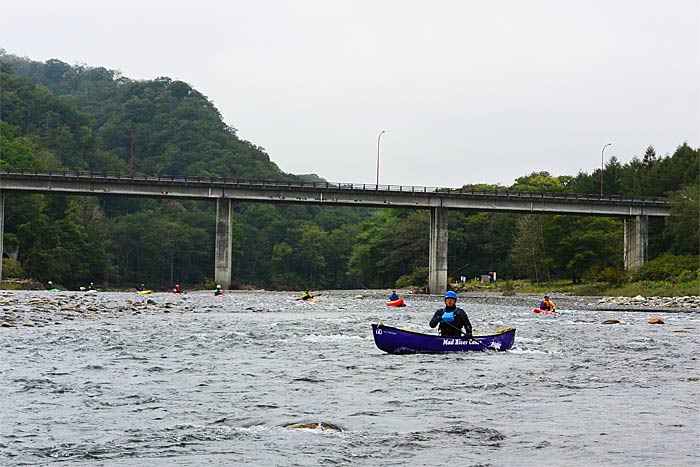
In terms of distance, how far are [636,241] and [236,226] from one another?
8229 cm

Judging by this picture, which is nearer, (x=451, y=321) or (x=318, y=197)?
(x=451, y=321)

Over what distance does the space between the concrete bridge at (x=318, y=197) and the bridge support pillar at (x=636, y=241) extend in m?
0.11

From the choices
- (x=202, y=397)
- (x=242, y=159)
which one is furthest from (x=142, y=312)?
(x=242, y=159)

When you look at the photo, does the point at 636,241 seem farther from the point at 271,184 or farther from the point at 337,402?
the point at 337,402

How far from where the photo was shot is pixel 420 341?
2472cm

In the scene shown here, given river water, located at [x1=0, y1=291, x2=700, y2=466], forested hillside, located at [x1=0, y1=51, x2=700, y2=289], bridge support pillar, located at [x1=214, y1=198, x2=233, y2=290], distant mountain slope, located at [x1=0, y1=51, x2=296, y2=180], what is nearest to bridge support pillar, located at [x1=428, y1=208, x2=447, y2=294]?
forested hillside, located at [x1=0, y1=51, x2=700, y2=289]

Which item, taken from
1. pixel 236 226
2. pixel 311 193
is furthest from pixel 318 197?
pixel 236 226

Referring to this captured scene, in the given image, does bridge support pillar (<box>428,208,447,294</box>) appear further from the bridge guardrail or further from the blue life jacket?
the blue life jacket

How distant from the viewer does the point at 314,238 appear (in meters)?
168

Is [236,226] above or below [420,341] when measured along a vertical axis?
above

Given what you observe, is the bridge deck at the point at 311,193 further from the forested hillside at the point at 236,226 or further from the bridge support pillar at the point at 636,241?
the forested hillside at the point at 236,226

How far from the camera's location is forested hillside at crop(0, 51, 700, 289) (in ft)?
355

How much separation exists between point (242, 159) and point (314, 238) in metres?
25.5

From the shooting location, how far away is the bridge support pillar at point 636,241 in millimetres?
98250
